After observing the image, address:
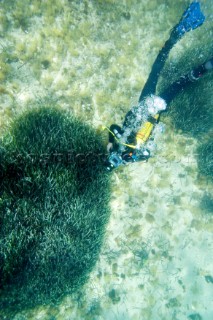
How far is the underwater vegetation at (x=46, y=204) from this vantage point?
5074mm

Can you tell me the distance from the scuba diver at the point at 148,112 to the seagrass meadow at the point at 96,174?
8.1 inches

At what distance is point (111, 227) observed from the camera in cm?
699

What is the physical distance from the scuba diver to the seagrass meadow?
0.68 feet

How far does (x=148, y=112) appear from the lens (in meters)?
6.38

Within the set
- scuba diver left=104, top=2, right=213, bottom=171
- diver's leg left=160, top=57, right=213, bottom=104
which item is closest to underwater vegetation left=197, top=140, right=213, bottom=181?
scuba diver left=104, top=2, right=213, bottom=171

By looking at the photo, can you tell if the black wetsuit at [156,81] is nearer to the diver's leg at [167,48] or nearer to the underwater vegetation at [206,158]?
the diver's leg at [167,48]

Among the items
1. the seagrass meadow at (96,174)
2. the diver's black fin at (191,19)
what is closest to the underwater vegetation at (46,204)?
the seagrass meadow at (96,174)

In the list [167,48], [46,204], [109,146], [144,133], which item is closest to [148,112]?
[144,133]

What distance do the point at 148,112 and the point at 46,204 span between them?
293 centimetres

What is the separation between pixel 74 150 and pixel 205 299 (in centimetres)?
559

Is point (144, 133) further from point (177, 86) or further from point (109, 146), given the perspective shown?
point (177, 86)

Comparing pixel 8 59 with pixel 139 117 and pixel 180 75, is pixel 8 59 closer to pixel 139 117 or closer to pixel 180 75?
pixel 139 117

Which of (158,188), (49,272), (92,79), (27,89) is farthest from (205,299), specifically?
(27,89)

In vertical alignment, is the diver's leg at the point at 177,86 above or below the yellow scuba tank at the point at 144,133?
above
